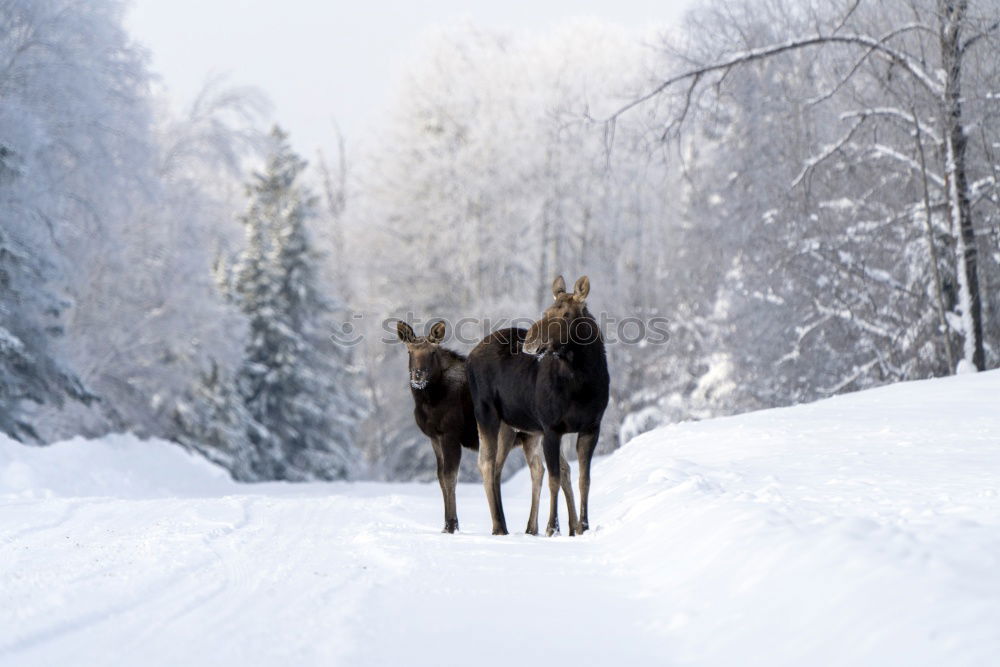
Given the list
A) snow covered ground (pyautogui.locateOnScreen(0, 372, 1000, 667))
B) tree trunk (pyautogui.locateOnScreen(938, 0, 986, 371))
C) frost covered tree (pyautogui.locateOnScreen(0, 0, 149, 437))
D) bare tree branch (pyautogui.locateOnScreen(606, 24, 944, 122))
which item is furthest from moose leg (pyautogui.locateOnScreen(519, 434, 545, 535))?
frost covered tree (pyautogui.locateOnScreen(0, 0, 149, 437))

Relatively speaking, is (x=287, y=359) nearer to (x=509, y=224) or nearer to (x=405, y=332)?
(x=509, y=224)

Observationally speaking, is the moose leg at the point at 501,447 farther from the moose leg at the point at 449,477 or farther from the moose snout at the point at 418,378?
A: the moose snout at the point at 418,378

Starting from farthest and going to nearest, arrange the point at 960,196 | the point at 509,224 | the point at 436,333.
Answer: the point at 509,224
the point at 960,196
the point at 436,333

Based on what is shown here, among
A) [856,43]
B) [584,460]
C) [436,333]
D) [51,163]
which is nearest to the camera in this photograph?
[584,460]

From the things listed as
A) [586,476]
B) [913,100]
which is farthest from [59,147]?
[586,476]

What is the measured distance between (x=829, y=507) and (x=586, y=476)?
2.10m

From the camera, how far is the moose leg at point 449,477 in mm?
→ 9031

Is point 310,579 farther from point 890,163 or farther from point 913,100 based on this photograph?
point 890,163

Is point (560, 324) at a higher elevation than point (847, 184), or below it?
below

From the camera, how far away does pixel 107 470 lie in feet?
60.8

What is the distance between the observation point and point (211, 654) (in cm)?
421

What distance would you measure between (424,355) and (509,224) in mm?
28654

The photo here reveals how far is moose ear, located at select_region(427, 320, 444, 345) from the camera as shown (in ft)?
31.1

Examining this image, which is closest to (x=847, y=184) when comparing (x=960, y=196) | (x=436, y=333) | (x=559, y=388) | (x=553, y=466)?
(x=960, y=196)
